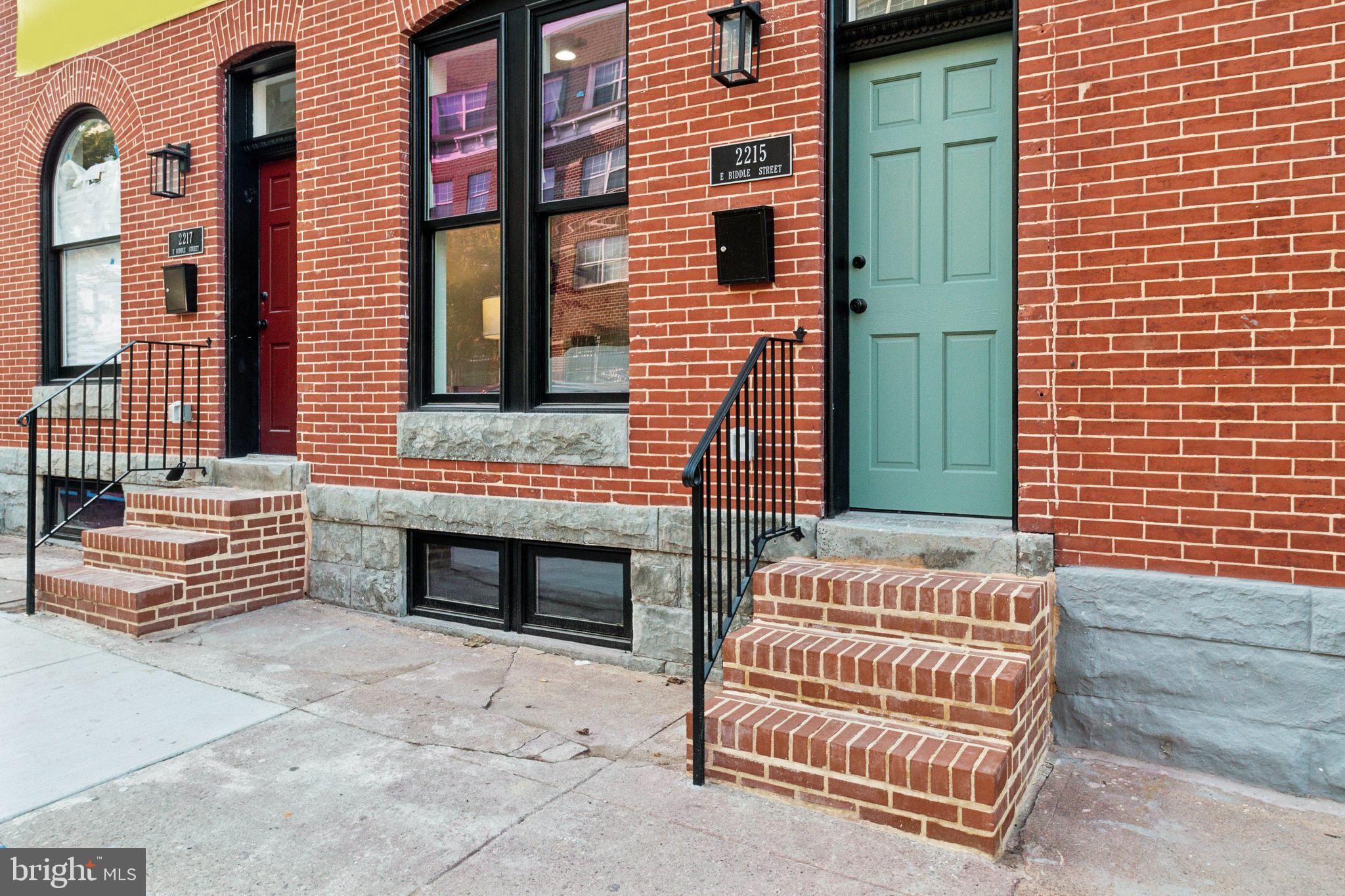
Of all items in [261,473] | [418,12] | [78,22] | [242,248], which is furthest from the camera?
[78,22]

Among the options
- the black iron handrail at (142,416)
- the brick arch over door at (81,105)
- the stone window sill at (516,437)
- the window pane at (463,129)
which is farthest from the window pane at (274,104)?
the stone window sill at (516,437)

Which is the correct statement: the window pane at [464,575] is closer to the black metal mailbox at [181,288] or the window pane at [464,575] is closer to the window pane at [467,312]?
the window pane at [467,312]

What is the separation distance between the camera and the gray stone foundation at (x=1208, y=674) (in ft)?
9.96

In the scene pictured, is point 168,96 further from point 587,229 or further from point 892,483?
point 892,483

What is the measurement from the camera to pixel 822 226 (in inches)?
157

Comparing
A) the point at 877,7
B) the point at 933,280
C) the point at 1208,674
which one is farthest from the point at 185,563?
the point at 1208,674

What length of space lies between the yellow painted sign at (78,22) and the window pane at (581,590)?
464 centimetres

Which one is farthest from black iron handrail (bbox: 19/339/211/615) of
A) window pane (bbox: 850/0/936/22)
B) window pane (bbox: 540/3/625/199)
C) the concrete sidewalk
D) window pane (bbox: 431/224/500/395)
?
window pane (bbox: 850/0/936/22)

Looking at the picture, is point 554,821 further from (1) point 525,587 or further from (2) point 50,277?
(2) point 50,277

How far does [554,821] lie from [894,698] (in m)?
1.18

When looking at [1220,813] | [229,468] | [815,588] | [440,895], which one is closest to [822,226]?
[815,588]

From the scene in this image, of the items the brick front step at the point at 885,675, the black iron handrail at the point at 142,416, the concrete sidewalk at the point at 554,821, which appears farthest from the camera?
the black iron handrail at the point at 142,416

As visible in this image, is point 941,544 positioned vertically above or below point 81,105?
below

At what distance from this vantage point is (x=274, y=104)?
6230mm
